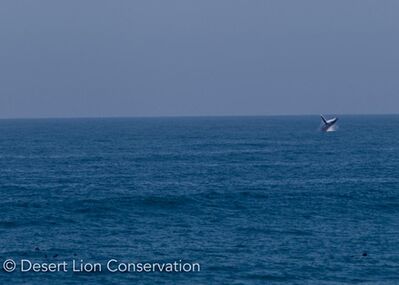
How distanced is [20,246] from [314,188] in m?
39.8

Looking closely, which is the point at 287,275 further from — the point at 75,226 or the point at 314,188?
the point at 314,188

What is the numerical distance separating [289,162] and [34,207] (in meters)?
53.7

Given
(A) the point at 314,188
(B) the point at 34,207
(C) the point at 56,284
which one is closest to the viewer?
(C) the point at 56,284

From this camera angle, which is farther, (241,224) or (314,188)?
(314,188)

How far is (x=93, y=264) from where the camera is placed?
52188mm

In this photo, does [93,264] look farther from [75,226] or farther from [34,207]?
[34,207]

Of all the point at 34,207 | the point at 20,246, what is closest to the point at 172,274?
the point at 20,246

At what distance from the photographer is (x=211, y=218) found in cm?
6925

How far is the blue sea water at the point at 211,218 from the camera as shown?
51.5 metres

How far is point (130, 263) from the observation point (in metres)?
52.9

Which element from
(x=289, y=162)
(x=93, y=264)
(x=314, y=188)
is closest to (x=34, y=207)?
(x=93, y=264)

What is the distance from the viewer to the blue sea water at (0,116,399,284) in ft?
169

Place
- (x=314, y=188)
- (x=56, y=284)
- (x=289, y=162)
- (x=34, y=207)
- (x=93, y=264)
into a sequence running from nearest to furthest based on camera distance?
(x=56, y=284)
(x=93, y=264)
(x=34, y=207)
(x=314, y=188)
(x=289, y=162)

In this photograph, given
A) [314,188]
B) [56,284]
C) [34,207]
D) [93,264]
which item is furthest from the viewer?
[314,188]
